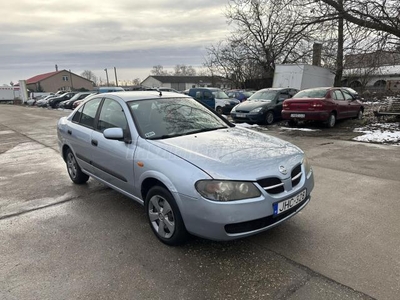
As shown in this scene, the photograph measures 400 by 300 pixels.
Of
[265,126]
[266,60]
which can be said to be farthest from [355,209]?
[266,60]

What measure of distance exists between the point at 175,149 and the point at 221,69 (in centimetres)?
3236

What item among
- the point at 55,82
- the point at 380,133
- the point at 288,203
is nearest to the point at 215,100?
the point at 380,133

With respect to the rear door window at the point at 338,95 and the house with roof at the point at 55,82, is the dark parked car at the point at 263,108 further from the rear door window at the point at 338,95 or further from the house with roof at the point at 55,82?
the house with roof at the point at 55,82

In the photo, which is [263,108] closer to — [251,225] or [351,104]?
[351,104]

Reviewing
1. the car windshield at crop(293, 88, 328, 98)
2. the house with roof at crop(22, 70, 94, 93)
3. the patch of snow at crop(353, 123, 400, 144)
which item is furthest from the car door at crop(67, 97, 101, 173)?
the house with roof at crop(22, 70, 94, 93)

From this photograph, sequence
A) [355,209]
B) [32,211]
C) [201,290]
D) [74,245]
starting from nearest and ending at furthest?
[201,290] < [74,245] < [355,209] < [32,211]

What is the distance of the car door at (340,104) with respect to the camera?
36.8 ft

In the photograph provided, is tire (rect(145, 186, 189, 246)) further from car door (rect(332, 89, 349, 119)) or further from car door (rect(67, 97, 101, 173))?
car door (rect(332, 89, 349, 119))

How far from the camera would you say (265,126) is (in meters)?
12.3

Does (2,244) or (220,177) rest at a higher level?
(220,177)

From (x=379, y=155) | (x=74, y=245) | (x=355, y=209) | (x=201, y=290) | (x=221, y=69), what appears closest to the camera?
(x=201, y=290)

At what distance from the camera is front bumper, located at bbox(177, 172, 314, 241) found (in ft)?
8.57

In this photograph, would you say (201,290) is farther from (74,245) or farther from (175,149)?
(74,245)

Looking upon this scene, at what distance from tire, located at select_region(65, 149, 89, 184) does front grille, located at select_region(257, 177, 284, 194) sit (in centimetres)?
351
